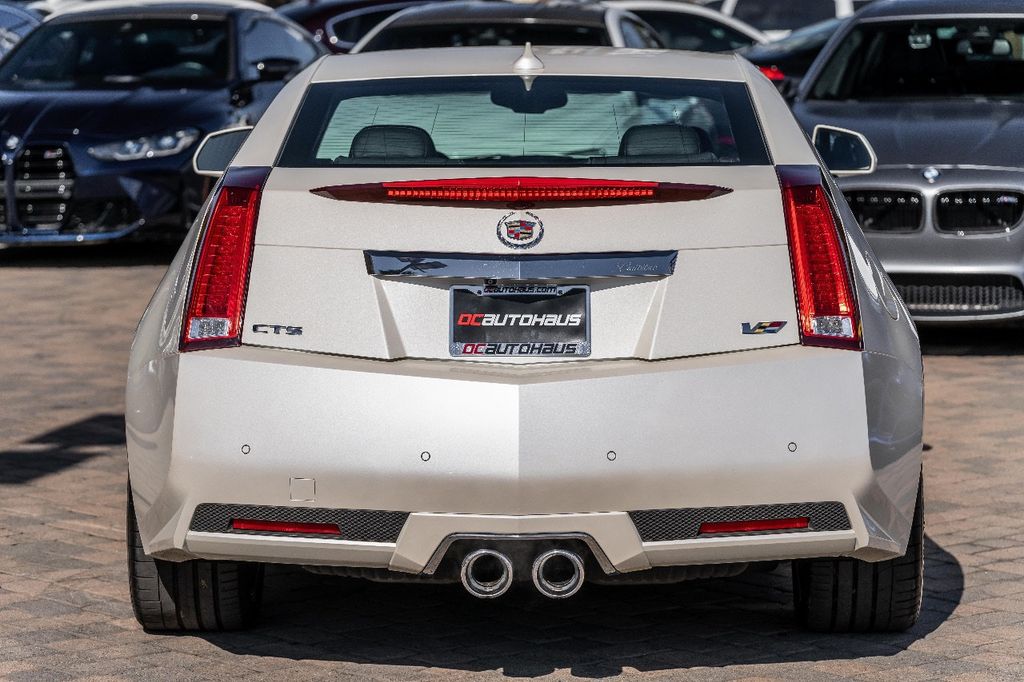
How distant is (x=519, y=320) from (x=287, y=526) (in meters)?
0.70

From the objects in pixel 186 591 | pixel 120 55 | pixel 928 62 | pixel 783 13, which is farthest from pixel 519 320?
pixel 783 13

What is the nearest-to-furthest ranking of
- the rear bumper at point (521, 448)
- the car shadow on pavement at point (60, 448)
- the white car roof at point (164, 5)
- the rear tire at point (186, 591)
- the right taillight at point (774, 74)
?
1. the rear bumper at point (521, 448)
2. the rear tire at point (186, 591)
3. the car shadow on pavement at point (60, 448)
4. the right taillight at point (774, 74)
5. the white car roof at point (164, 5)

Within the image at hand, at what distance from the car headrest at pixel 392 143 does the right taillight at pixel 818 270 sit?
0.94m

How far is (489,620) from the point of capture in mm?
5344

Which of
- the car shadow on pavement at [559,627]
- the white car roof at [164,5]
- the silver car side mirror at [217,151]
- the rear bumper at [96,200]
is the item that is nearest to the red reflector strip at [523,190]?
the car shadow on pavement at [559,627]

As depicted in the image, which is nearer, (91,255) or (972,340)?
(972,340)

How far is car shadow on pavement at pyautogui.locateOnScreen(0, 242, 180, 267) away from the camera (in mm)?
13586

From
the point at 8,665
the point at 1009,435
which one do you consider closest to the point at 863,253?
the point at 8,665

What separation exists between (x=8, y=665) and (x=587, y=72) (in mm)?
2148

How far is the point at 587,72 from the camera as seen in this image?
17.7 ft

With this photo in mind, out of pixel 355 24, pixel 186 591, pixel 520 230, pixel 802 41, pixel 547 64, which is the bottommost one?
pixel 355 24

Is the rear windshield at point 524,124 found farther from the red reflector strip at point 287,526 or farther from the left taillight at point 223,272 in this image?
the red reflector strip at point 287,526

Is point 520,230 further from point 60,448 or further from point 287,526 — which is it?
point 60,448

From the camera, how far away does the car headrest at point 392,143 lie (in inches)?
200
